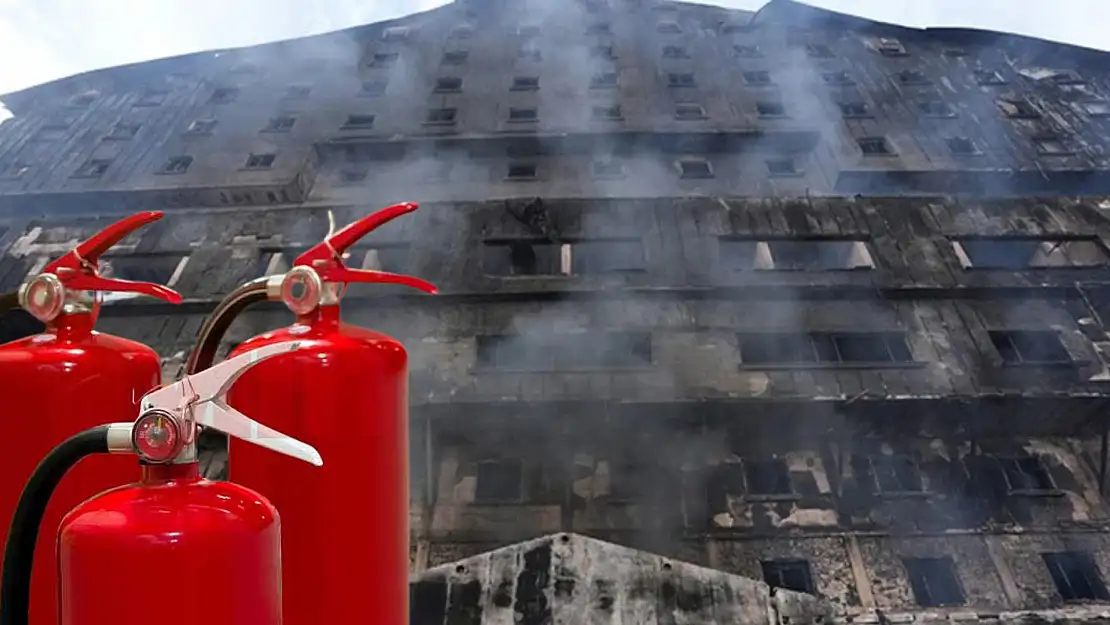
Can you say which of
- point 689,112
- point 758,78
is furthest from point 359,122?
point 758,78

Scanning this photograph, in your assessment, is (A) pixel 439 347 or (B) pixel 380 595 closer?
(B) pixel 380 595

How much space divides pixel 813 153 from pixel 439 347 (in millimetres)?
11102

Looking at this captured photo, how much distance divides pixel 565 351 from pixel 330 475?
8590 mm

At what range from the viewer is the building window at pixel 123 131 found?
18656 millimetres

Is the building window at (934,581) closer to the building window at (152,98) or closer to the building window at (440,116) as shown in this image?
the building window at (440,116)

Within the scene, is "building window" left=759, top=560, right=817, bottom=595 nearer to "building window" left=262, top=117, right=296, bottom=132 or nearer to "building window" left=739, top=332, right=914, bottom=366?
"building window" left=739, top=332, right=914, bottom=366

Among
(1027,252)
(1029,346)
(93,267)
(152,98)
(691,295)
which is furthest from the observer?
(152,98)

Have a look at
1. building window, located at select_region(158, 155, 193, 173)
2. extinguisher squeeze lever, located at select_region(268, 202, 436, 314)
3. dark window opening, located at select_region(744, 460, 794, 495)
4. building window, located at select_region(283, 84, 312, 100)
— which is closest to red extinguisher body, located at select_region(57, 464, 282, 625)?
extinguisher squeeze lever, located at select_region(268, 202, 436, 314)

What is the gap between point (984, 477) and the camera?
34.5 feet

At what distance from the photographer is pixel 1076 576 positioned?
31.9ft

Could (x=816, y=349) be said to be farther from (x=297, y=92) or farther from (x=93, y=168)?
(x=93, y=168)

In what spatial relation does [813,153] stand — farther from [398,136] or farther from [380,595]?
[380,595]

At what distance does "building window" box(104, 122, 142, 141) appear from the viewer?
1866cm

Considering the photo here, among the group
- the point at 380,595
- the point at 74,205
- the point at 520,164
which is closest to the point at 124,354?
the point at 380,595
